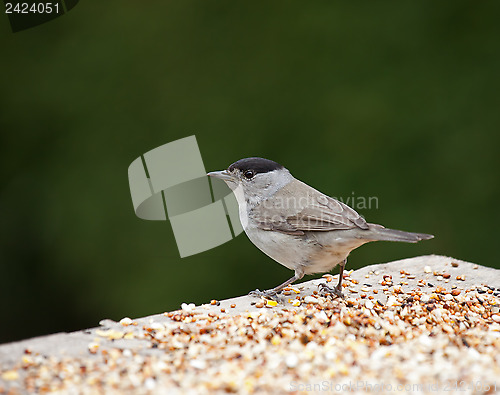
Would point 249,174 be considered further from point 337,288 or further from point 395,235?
point 395,235

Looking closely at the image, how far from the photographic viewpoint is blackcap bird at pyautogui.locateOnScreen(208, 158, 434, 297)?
4.64m

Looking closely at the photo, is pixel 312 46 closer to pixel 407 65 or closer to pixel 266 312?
pixel 407 65

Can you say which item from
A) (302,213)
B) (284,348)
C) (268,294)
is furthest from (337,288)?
(284,348)

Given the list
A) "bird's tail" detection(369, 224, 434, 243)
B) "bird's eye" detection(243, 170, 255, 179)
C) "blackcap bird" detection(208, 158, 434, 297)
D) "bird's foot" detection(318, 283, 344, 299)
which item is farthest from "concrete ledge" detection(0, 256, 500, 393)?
"bird's eye" detection(243, 170, 255, 179)

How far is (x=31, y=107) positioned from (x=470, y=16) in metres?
4.68

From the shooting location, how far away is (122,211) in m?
6.49

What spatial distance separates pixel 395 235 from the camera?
13.8 feet

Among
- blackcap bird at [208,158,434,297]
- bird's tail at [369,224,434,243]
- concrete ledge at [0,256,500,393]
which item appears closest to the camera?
concrete ledge at [0,256,500,393]

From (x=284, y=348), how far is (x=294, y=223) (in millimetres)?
1590

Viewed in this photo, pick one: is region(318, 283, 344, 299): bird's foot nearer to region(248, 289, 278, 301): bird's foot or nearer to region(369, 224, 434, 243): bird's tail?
region(248, 289, 278, 301): bird's foot

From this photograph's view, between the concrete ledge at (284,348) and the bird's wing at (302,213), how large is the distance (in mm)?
548

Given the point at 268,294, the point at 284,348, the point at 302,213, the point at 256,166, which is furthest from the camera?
the point at 256,166

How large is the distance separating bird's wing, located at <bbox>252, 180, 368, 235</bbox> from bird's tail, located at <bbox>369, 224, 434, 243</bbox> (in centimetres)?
11

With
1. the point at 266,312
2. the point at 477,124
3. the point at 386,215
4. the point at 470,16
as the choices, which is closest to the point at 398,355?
the point at 266,312
